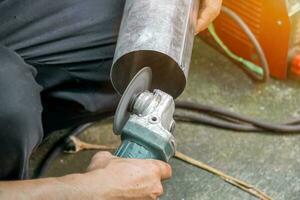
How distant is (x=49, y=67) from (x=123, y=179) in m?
0.34

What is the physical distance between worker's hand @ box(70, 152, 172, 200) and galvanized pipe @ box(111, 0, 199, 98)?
0.22m

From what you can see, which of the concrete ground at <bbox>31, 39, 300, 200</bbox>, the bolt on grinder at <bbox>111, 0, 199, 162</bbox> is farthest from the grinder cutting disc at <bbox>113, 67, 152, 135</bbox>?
the concrete ground at <bbox>31, 39, 300, 200</bbox>

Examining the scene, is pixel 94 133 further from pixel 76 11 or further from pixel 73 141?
pixel 76 11

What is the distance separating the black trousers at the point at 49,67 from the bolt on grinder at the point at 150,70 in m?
0.08

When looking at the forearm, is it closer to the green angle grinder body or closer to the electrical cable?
the green angle grinder body

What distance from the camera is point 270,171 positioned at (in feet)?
4.96

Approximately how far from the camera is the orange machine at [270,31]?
163 cm

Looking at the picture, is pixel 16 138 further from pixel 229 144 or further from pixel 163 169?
pixel 229 144

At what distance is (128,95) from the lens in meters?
1.05

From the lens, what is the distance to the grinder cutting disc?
1.04 metres

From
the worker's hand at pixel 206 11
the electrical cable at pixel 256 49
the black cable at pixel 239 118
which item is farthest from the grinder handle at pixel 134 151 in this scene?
the electrical cable at pixel 256 49

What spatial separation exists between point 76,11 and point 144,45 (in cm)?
23

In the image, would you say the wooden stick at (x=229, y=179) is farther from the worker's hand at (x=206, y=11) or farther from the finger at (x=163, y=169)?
the finger at (x=163, y=169)

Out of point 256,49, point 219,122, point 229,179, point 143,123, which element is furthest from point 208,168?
point 143,123
